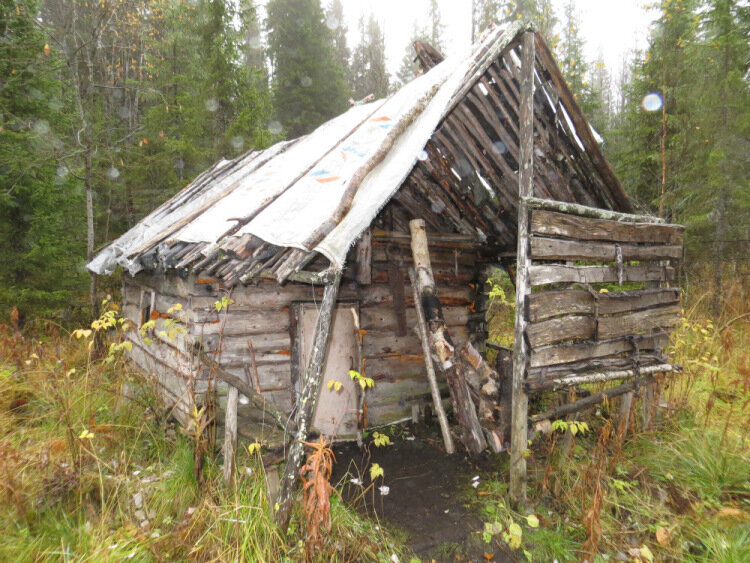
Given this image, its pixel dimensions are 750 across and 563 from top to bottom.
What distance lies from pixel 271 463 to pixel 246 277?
1912mm

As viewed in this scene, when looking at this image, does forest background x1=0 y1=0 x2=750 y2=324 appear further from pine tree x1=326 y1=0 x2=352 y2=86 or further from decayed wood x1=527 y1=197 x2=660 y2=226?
pine tree x1=326 y1=0 x2=352 y2=86

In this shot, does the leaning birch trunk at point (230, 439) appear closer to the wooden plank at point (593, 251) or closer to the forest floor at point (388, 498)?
the forest floor at point (388, 498)

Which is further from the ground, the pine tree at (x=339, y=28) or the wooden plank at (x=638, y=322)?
the pine tree at (x=339, y=28)

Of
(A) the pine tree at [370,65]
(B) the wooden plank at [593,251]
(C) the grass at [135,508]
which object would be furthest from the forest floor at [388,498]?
(A) the pine tree at [370,65]

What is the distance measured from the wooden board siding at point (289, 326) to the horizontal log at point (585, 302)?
264 centimetres

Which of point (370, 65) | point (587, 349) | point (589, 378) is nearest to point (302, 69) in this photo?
point (370, 65)

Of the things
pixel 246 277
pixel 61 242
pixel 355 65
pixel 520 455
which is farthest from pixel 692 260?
pixel 355 65

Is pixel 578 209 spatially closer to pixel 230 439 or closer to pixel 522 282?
pixel 522 282

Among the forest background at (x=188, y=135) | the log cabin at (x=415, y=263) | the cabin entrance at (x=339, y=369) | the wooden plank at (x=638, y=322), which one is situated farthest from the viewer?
the forest background at (x=188, y=135)

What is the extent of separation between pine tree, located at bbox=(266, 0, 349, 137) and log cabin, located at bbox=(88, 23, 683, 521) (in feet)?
40.7

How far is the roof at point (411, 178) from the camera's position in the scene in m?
3.75

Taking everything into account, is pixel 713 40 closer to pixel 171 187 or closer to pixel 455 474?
pixel 455 474

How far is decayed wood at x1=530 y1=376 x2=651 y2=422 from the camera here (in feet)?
14.4

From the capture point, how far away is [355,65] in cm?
2770
